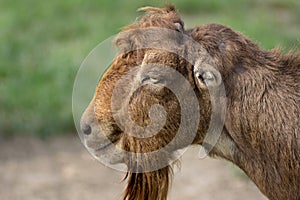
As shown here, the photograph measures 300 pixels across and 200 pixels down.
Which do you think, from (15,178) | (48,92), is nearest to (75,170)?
(15,178)

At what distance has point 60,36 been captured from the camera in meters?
9.34

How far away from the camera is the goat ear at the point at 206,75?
3689 mm

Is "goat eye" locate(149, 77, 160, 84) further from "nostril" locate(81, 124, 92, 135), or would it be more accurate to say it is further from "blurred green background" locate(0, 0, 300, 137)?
"blurred green background" locate(0, 0, 300, 137)

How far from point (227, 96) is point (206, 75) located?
0.15 m

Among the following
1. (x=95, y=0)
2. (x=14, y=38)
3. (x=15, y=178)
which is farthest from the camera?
(x=95, y=0)

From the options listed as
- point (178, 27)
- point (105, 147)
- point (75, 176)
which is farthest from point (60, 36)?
point (178, 27)

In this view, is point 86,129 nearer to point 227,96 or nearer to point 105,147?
point 105,147

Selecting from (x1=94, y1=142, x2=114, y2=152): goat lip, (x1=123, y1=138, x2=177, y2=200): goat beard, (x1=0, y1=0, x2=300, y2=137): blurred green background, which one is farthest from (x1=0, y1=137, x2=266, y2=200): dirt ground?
(x1=94, y1=142, x2=114, y2=152): goat lip

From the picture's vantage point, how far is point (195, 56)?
3.74 m

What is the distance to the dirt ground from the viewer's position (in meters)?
6.28

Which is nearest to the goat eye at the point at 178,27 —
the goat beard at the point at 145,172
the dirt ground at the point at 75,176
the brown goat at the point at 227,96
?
the brown goat at the point at 227,96

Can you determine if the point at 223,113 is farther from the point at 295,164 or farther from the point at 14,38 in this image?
the point at 14,38

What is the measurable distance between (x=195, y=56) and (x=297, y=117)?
1.54 ft

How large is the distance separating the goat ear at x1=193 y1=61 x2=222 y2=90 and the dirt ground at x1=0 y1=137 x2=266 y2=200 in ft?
8.30
